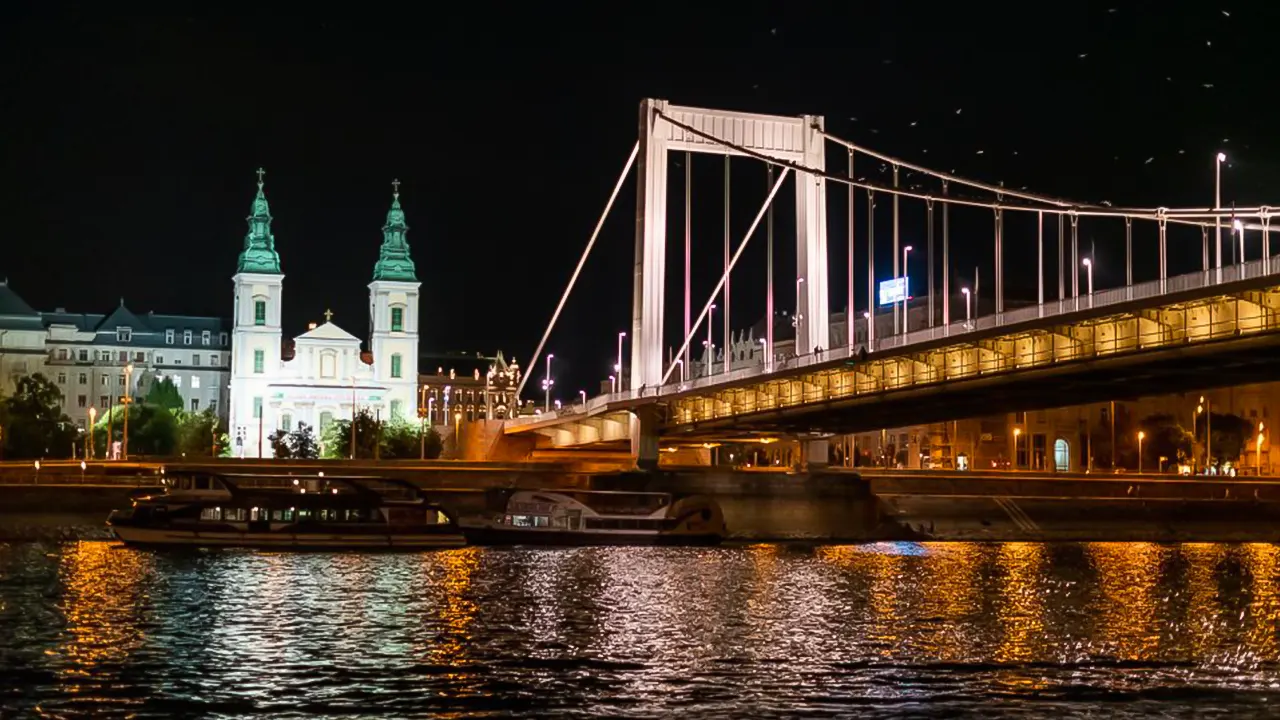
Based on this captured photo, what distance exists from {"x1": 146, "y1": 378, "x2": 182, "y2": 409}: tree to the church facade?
781 cm

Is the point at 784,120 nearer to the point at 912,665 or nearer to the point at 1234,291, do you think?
the point at 1234,291

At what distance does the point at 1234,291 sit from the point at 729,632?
54.2 ft

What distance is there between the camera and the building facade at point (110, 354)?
16150cm

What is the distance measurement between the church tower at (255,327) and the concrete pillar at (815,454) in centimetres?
9120

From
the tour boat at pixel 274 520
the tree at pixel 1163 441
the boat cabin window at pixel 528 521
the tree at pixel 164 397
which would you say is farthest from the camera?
the tree at pixel 164 397

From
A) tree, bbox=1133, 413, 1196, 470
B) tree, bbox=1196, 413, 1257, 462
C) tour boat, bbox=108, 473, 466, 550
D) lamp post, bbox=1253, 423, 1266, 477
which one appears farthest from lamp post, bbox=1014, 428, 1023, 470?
tour boat, bbox=108, 473, 466, 550

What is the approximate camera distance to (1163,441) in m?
120

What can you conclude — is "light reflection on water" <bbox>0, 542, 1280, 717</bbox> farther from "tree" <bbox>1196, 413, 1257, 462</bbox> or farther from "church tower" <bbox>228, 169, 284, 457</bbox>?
"church tower" <bbox>228, 169, 284, 457</bbox>

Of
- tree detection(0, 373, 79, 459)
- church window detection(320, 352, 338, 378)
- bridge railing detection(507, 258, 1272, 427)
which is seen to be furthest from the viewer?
church window detection(320, 352, 338, 378)

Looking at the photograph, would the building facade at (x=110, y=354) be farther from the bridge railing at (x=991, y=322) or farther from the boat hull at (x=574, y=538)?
the boat hull at (x=574, y=538)

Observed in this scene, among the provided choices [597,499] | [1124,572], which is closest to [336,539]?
[597,499]

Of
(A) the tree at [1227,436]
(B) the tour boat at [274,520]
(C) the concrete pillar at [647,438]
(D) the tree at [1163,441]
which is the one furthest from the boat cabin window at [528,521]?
(A) the tree at [1227,436]

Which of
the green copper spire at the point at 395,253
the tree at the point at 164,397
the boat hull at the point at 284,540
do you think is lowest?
the boat hull at the point at 284,540

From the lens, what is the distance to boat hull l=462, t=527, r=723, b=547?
2501 inches
